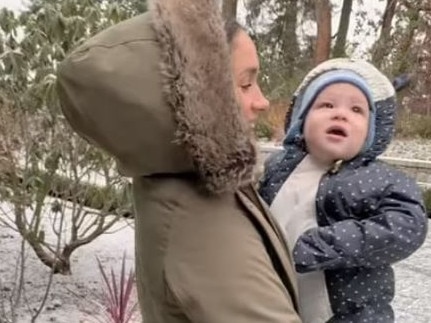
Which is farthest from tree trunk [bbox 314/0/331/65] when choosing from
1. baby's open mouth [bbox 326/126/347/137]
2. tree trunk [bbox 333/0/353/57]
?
baby's open mouth [bbox 326/126/347/137]

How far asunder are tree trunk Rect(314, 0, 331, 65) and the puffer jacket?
542 inches

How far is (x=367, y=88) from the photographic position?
1.85 meters

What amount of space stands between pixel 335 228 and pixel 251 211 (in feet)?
1.62

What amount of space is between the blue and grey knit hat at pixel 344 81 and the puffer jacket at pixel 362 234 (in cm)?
9

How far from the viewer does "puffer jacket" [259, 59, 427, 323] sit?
1.73 m

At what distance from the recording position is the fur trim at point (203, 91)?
4.02ft

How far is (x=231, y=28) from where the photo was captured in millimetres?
1378

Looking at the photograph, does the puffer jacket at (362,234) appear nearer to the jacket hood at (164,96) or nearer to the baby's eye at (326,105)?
the baby's eye at (326,105)

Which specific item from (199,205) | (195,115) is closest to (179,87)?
(195,115)

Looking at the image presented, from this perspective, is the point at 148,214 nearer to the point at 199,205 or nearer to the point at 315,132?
the point at 199,205

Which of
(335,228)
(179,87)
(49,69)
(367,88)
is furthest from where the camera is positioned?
(49,69)

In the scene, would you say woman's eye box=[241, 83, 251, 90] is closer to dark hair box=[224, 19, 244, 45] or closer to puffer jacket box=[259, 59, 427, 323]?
dark hair box=[224, 19, 244, 45]

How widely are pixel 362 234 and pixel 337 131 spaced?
0.21 metres

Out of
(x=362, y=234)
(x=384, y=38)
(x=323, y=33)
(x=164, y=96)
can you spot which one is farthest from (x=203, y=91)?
(x=323, y=33)
